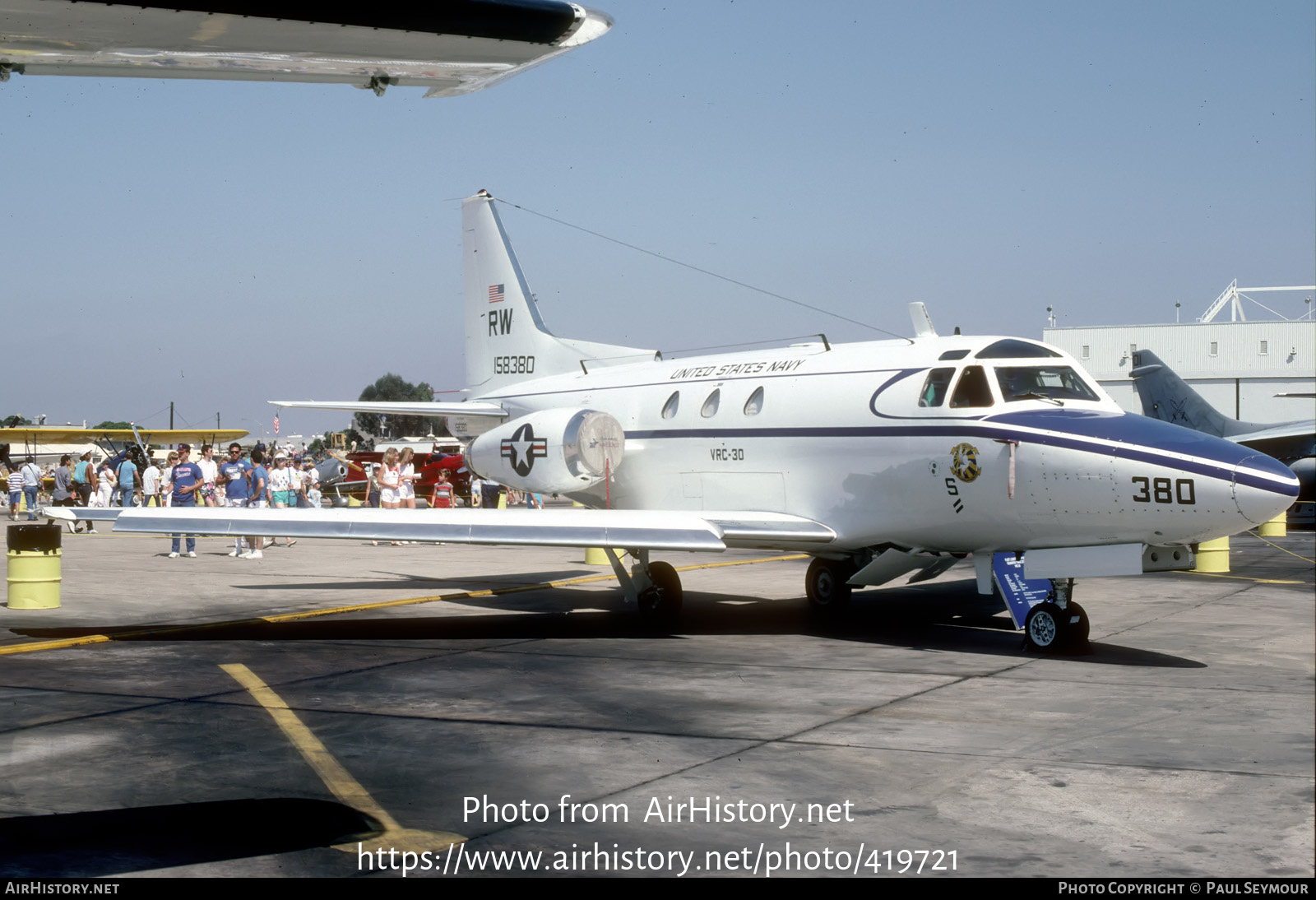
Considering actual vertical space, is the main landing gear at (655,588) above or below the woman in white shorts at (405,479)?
below

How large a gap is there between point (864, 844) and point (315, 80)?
422 cm

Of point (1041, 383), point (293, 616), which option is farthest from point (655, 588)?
point (1041, 383)

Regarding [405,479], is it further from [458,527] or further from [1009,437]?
[1009,437]

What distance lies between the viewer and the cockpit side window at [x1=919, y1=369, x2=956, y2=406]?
12.4 m

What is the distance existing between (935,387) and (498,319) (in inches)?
381

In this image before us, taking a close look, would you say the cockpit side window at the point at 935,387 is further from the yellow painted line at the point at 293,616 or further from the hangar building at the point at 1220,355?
the hangar building at the point at 1220,355

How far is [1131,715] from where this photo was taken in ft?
28.2

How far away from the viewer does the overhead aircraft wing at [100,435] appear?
6247 cm

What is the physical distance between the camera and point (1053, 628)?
1155 centimetres

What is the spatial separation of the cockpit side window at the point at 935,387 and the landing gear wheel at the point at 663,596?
3978 mm

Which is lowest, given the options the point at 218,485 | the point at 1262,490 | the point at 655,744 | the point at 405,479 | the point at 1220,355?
the point at 655,744

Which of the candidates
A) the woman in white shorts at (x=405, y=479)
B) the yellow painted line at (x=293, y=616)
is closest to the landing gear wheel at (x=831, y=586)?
the yellow painted line at (x=293, y=616)

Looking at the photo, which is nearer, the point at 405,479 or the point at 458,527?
the point at 458,527
